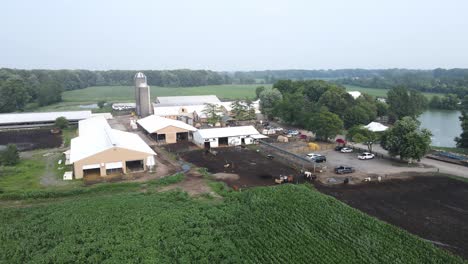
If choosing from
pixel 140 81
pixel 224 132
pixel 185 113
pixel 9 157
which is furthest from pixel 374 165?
pixel 140 81

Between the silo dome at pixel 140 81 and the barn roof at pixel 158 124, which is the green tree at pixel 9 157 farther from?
the silo dome at pixel 140 81

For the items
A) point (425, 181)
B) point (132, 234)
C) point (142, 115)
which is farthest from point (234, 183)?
point (142, 115)

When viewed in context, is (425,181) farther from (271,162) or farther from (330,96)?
(330,96)

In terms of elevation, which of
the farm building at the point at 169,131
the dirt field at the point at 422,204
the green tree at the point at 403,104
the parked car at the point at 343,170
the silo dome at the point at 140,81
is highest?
the silo dome at the point at 140,81

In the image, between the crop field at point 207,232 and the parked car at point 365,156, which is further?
the parked car at point 365,156

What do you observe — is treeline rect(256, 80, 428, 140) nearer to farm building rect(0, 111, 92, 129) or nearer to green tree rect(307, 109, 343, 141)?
green tree rect(307, 109, 343, 141)

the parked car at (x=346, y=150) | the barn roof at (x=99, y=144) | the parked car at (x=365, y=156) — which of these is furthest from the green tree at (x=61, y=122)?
the parked car at (x=365, y=156)

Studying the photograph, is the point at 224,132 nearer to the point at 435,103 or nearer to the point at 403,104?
the point at 403,104

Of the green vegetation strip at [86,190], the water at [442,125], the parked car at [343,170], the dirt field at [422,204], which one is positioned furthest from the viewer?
the water at [442,125]
